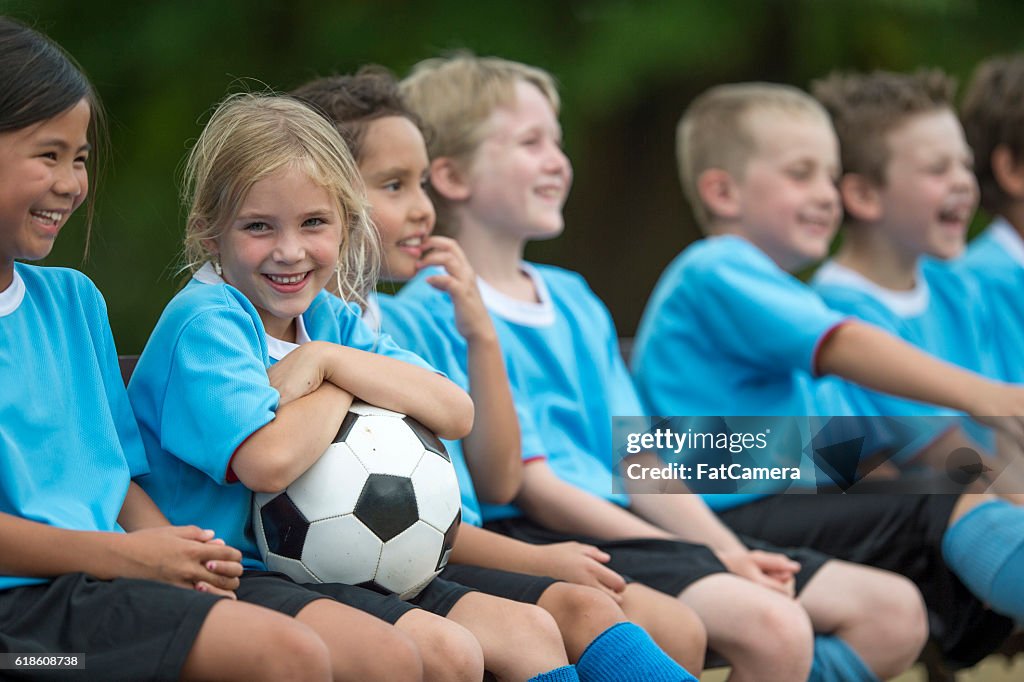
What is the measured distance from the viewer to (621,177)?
24.9ft

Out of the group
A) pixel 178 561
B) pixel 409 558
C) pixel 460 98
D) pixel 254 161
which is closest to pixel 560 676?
pixel 409 558

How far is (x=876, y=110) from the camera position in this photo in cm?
438

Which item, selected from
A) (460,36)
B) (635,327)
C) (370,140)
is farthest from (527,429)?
Answer: (635,327)

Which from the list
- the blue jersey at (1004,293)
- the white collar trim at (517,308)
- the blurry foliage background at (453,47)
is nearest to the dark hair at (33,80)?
the white collar trim at (517,308)

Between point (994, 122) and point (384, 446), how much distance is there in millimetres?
3340

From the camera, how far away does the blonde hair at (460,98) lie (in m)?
3.34

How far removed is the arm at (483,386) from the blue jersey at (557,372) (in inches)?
6.5

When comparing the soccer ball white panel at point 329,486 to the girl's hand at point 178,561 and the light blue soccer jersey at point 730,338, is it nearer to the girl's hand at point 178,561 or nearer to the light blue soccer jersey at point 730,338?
the girl's hand at point 178,561

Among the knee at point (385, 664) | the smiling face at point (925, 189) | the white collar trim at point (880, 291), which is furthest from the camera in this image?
the smiling face at point (925, 189)

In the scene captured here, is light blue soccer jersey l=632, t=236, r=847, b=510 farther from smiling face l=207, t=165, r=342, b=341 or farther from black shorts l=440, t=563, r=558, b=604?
smiling face l=207, t=165, r=342, b=341

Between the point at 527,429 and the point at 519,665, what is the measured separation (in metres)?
0.87

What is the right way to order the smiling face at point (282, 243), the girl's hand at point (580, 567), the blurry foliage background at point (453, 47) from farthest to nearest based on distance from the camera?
the blurry foliage background at point (453, 47)
the girl's hand at point (580, 567)
the smiling face at point (282, 243)

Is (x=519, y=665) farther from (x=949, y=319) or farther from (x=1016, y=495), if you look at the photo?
(x=949, y=319)

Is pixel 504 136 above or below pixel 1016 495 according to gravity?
above
